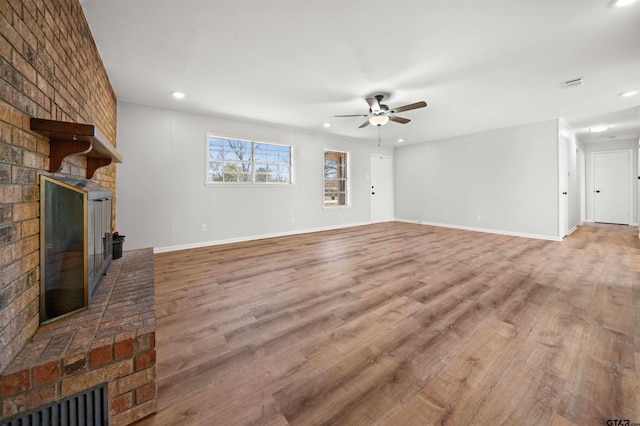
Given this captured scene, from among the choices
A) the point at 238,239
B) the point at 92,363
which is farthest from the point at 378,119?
the point at 92,363

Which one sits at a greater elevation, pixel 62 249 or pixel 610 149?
pixel 610 149

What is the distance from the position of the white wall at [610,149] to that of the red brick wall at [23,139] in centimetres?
1074

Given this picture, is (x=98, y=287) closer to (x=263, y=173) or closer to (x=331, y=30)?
(x=331, y=30)

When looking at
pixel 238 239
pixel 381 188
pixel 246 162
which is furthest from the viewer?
pixel 381 188

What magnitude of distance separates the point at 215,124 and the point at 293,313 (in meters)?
3.93

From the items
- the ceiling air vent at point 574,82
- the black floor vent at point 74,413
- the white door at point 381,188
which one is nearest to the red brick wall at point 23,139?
the black floor vent at point 74,413

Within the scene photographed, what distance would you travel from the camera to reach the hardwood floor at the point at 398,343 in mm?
1123

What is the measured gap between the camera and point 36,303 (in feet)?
3.66

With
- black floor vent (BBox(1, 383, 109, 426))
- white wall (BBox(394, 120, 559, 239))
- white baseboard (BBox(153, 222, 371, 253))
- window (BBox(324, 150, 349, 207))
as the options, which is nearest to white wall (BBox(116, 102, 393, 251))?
white baseboard (BBox(153, 222, 371, 253))

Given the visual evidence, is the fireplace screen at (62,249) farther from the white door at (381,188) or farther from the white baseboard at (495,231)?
the white baseboard at (495,231)

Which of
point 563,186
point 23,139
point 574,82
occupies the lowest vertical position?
point 23,139

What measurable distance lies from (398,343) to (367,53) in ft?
8.67

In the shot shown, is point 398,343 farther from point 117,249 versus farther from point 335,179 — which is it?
point 335,179

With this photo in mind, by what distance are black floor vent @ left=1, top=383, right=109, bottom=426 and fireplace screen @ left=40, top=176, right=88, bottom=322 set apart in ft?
1.34
